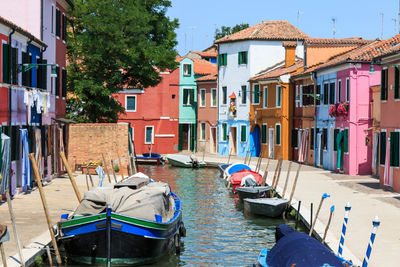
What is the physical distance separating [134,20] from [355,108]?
14.3 m

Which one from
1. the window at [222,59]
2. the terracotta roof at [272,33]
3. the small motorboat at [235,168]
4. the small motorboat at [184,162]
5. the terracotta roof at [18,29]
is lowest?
the small motorboat at [184,162]

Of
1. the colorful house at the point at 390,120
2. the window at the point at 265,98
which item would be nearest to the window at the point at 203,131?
the window at the point at 265,98

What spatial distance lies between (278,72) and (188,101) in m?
13.0

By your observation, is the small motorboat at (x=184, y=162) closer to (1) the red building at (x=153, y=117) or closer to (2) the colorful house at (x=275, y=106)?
(2) the colorful house at (x=275, y=106)

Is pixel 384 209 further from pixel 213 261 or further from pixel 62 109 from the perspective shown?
pixel 62 109

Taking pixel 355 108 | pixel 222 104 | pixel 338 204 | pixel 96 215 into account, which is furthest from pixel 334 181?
pixel 222 104

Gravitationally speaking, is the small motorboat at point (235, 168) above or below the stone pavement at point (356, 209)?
above

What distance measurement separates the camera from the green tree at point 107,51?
4297 cm

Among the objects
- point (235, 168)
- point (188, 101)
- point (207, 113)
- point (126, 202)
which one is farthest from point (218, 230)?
point (188, 101)

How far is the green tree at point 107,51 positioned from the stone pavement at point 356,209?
11.3m

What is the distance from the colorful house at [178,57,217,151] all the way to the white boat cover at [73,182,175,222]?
44.3m

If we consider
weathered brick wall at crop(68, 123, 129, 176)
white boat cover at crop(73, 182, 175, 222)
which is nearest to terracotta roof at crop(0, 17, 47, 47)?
white boat cover at crop(73, 182, 175, 222)

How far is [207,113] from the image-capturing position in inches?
2406

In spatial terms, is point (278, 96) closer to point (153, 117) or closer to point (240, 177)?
point (153, 117)
